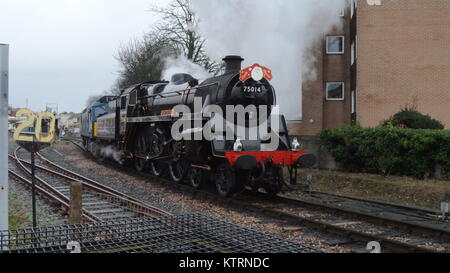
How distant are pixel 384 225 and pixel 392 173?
5281 millimetres

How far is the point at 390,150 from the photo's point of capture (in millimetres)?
12430

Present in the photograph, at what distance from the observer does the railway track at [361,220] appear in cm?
641

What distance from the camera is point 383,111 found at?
19.7 metres

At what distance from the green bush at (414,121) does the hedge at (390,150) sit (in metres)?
1.73

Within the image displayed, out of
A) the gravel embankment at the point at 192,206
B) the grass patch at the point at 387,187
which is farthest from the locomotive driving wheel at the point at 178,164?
the grass patch at the point at 387,187

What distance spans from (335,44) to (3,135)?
20.4 m

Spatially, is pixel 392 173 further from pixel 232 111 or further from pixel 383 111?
pixel 383 111

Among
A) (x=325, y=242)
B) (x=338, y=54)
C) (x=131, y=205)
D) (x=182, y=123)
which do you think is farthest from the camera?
(x=338, y=54)

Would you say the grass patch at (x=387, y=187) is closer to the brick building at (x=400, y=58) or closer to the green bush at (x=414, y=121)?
the green bush at (x=414, y=121)

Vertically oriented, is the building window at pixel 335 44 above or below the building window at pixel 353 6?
below

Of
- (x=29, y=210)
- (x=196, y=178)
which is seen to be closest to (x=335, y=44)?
(x=196, y=178)

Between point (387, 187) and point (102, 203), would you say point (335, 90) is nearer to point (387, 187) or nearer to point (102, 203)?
point (387, 187)
